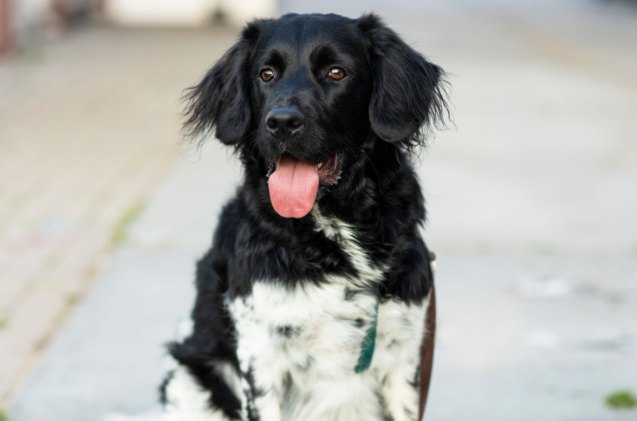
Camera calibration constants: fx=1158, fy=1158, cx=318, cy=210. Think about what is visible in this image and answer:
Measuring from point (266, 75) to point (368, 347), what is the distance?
100 cm

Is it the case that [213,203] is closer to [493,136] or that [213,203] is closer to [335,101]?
[493,136]

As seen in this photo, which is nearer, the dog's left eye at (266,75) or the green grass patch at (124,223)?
the dog's left eye at (266,75)

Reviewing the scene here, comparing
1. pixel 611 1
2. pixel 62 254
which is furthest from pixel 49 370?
pixel 611 1

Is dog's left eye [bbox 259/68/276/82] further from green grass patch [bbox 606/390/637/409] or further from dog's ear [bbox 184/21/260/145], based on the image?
green grass patch [bbox 606/390/637/409]

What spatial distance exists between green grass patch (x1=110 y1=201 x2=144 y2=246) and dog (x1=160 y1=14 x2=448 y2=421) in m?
3.25

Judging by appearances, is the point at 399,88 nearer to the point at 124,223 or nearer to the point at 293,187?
the point at 293,187

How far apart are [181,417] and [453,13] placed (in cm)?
2417

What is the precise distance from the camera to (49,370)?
528 centimetres

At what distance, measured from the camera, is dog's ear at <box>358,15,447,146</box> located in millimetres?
3947

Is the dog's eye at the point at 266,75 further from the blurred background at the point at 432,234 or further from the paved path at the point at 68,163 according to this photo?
the paved path at the point at 68,163

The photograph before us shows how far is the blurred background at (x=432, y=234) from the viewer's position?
5.21m

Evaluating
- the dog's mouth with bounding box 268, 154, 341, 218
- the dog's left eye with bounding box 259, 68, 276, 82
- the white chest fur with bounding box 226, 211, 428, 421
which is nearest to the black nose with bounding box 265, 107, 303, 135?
the dog's mouth with bounding box 268, 154, 341, 218

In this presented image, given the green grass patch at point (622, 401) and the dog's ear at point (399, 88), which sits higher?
the dog's ear at point (399, 88)

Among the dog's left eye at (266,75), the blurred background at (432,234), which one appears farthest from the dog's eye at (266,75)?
the blurred background at (432,234)
